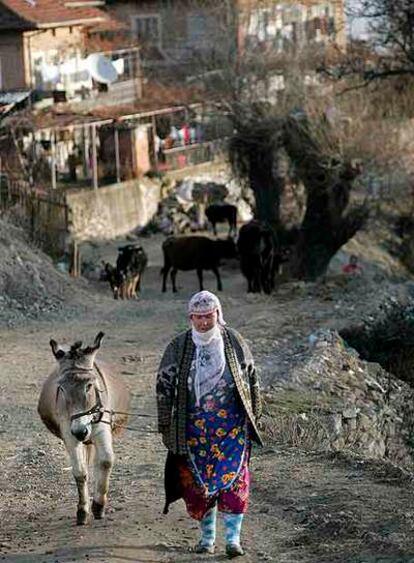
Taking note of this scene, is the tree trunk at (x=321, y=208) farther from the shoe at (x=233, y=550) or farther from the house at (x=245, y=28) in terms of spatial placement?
the shoe at (x=233, y=550)

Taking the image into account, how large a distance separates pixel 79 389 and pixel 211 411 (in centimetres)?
97

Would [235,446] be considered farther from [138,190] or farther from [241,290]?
[138,190]

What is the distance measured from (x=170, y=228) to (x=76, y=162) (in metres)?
3.75

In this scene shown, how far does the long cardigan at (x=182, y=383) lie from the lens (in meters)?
7.96

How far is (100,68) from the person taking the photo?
156 feet

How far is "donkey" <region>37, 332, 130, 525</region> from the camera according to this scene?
28.0ft

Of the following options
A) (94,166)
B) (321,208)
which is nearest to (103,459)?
(321,208)

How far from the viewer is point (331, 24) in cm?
3891

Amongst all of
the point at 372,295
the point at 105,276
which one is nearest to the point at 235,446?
the point at 372,295

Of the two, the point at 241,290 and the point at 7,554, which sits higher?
the point at 7,554

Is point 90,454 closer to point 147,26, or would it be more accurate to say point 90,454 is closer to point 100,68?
point 100,68

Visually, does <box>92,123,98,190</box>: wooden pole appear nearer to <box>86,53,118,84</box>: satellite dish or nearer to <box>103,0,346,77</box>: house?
<box>103,0,346,77</box>: house

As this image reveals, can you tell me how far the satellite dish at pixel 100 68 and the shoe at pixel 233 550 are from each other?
40.2 m

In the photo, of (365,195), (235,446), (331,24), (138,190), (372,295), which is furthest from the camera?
(138,190)
